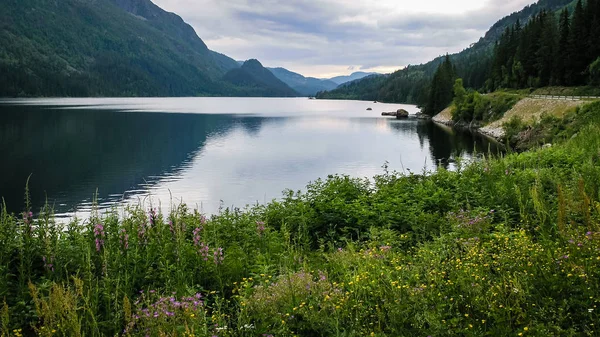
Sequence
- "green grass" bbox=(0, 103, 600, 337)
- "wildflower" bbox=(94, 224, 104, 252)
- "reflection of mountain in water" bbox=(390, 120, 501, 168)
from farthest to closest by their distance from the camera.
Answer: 1. "reflection of mountain in water" bbox=(390, 120, 501, 168)
2. "wildflower" bbox=(94, 224, 104, 252)
3. "green grass" bbox=(0, 103, 600, 337)

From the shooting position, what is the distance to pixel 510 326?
4.88 meters

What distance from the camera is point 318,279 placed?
727cm

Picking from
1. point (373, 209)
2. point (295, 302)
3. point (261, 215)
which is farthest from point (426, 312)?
point (261, 215)

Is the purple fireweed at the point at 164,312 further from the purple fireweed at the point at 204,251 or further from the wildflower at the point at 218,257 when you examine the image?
the purple fireweed at the point at 204,251

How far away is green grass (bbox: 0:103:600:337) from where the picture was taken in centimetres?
520

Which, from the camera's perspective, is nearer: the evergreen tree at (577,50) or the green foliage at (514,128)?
the green foliage at (514,128)

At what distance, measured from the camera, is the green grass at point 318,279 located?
205 inches

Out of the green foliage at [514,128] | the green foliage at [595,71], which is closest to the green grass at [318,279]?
the green foliage at [514,128]

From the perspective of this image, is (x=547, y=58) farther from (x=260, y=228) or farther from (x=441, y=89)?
(x=260, y=228)

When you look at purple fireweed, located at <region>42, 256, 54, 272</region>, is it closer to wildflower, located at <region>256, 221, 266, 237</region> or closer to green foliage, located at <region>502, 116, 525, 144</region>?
wildflower, located at <region>256, 221, 266, 237</region>

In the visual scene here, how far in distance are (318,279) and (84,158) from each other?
4395cm

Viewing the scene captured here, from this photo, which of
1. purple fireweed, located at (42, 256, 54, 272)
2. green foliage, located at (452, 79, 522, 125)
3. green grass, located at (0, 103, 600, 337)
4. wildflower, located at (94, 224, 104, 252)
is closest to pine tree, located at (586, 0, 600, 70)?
green foliage, located at (452, 79, 522, 125)

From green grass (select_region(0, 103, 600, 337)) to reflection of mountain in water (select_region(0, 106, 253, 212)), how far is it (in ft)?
65.5

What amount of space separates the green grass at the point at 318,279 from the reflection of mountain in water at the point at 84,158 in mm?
19971
